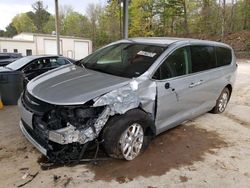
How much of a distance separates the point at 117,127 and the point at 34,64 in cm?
549

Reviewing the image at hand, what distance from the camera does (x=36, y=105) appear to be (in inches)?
136

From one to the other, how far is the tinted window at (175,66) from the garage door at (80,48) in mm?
28578

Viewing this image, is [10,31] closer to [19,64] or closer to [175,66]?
[19,64]

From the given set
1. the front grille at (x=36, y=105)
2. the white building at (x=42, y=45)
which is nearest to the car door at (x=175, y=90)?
the front grille at (x=36, y=105)

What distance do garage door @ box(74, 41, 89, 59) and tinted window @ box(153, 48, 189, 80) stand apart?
28578mm

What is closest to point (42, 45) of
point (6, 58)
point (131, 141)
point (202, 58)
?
point (6, 58)

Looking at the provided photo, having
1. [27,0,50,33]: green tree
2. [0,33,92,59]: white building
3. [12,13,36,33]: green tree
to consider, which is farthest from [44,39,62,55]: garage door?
[12,13,36,33]: green tree

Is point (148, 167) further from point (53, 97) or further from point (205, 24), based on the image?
point (205, 24)

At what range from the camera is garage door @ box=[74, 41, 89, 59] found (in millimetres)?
32197

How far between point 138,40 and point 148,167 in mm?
2296

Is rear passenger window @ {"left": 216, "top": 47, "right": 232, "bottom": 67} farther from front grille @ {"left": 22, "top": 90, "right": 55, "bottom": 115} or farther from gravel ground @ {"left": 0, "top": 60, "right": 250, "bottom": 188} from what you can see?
front grille @ {"left": 22, "top": 90, "right": 55, "bottom": 115}

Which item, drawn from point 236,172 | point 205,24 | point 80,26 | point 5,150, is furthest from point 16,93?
point 80,26

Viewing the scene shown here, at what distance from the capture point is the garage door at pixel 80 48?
3220 cm

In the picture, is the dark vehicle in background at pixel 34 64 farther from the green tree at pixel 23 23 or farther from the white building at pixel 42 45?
the green tree at pixel 23 23
